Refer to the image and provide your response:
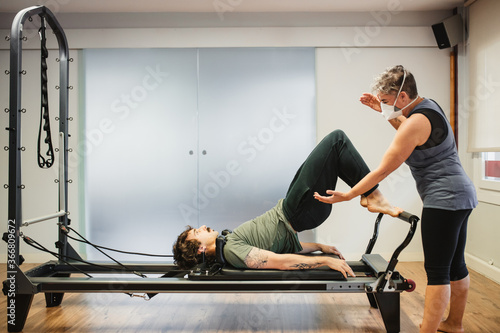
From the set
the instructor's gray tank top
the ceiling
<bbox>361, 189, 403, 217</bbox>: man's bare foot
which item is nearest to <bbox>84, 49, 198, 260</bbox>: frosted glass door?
the ceiling

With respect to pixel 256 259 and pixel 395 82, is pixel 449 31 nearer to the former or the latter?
pixel 395 82

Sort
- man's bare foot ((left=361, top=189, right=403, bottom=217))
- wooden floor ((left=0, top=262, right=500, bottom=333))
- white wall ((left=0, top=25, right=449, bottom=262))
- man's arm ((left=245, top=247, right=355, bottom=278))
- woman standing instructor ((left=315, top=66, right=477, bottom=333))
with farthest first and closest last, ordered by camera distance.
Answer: white wall ((left=0, top=25, right=449, bottom=262)) → wooden floor ((left=0, top=262, right=500, bottom=333)) → man's arm ((left=245, top=247, right=355, bottom=278)) → man's bare foot ((left=361, top=189, right=403, bottom=217)) → woman standing instructor ((left=315, top=66, right=477, bottom=333))

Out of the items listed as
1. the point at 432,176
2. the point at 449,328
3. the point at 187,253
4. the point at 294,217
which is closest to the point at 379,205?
the point at 432,176

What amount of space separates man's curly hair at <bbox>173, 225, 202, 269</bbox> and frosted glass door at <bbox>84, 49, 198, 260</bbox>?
1.63m

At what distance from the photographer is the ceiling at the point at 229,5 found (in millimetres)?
3717

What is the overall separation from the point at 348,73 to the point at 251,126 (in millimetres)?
1039

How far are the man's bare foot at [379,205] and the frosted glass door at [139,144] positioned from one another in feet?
6.90

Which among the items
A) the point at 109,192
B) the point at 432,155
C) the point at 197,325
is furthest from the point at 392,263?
the point at 109,192

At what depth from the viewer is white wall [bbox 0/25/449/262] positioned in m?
3.96

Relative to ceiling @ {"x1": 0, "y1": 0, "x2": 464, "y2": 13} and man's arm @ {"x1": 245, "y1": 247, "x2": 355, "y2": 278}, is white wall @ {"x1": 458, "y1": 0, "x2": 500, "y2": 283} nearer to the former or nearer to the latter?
ceiling @ {"x1": 0, "y1": 0, "x2": 464, "y2": 13}

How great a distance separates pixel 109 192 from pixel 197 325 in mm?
2068

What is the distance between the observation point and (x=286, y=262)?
2.20 metres

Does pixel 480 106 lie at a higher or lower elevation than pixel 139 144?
higher

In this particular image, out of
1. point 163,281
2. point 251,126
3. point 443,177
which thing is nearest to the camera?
point 443,177
